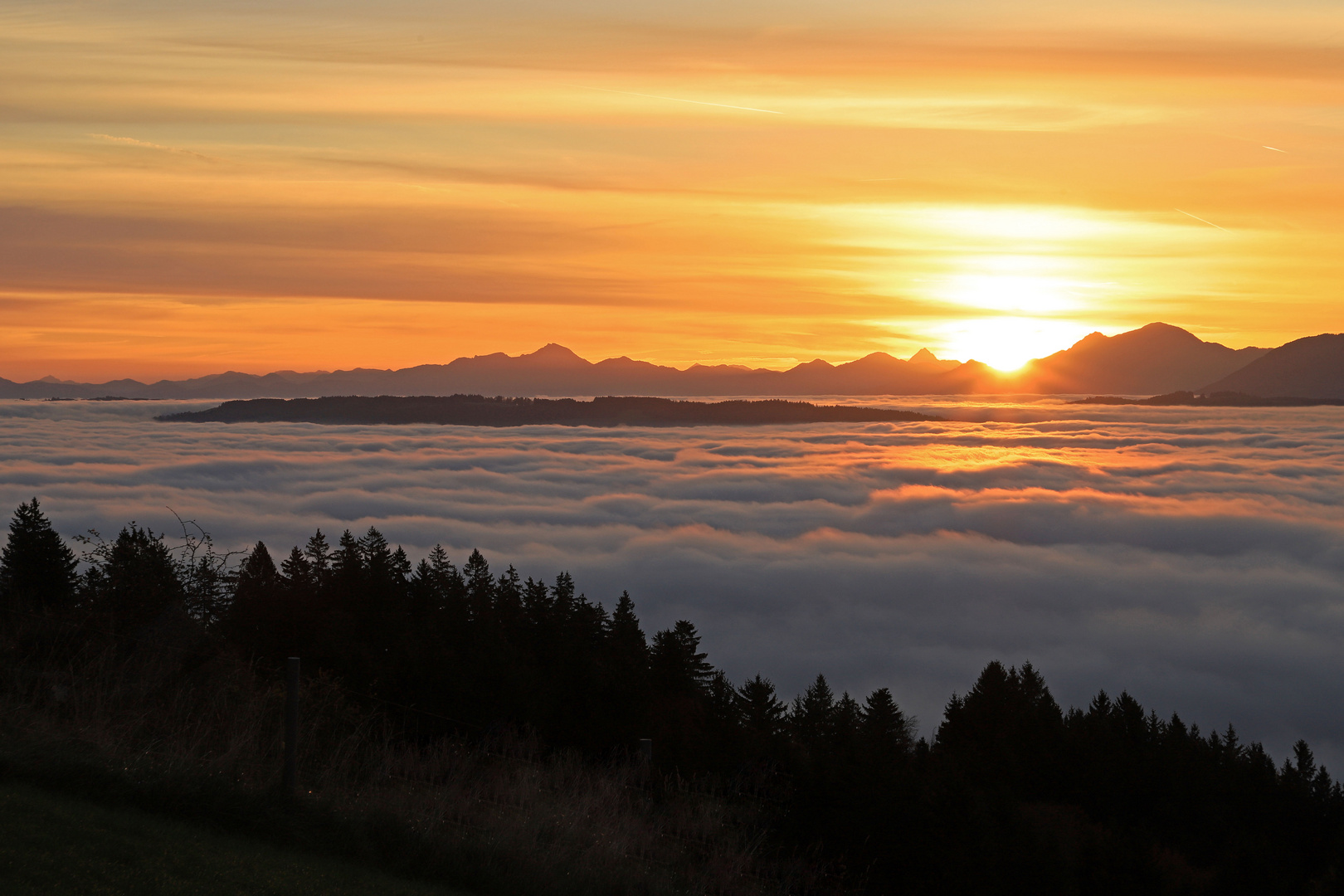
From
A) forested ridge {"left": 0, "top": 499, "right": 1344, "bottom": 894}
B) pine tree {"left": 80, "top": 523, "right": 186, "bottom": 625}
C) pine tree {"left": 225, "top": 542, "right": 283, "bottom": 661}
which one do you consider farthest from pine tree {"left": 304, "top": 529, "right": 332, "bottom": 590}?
pine tree {"left": 80, "top": 523, "right": 186, "bottom": 625}

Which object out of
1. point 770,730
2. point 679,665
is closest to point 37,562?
point 679,665

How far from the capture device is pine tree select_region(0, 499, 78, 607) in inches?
1646

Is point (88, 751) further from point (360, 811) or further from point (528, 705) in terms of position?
point (528, 705)

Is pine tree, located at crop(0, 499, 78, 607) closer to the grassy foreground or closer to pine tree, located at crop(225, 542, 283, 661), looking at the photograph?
pine tree, located at crop(225, 542, 283, 661)

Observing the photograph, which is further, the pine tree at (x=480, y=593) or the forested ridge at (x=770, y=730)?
the pine tree at (x=480, y=593)

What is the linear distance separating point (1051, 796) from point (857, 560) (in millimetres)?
138629

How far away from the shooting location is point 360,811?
1140 centimetres

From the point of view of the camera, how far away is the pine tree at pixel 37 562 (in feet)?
137

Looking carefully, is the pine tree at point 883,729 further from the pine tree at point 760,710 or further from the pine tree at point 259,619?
the pine tree at point 259,619

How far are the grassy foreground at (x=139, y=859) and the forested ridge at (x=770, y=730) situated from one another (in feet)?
30.5

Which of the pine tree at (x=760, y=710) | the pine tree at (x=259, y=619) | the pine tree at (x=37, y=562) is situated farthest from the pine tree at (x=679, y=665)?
the pine tree at (x=37, y=562)

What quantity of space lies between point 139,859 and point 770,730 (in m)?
38.0

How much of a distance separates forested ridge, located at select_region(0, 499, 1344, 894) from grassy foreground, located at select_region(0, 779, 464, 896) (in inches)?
366

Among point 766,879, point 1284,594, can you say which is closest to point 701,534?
point 1284,594
